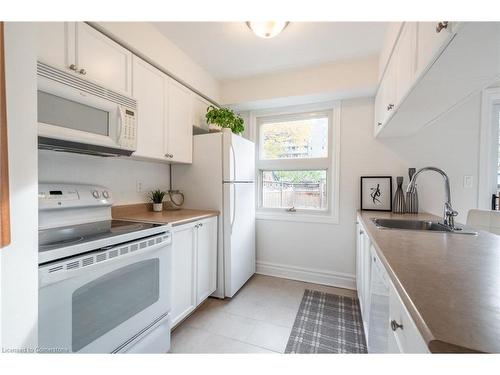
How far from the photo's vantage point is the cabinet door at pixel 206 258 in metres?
1.94

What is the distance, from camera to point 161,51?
6.06ft

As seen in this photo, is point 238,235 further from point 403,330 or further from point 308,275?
point 403,330

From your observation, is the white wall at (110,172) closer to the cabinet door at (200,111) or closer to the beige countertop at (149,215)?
the beige countertop at (149,215)

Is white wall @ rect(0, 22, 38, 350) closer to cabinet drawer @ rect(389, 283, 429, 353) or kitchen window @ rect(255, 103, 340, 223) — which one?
cabinet drawer @ rect(389, 283, 429, 353)

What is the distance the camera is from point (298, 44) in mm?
1944

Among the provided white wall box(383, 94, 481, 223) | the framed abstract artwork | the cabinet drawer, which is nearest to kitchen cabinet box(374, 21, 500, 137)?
white wall box(383, 94, 481, 223)

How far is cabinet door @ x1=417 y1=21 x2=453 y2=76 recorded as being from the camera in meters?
0.81

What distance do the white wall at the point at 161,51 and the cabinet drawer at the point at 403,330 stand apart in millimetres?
2148

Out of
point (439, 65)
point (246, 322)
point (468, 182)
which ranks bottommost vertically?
point (246, 322)

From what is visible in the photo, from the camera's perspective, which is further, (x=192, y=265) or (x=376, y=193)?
(x=376, y=193)

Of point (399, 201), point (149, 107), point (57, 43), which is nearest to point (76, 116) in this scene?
point (57, 43)

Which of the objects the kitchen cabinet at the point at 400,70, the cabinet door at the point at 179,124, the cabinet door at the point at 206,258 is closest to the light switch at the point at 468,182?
the kitchen cabinet at the point at 400,70

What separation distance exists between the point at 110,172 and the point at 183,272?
1.05 m

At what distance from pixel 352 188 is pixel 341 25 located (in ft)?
5.25
